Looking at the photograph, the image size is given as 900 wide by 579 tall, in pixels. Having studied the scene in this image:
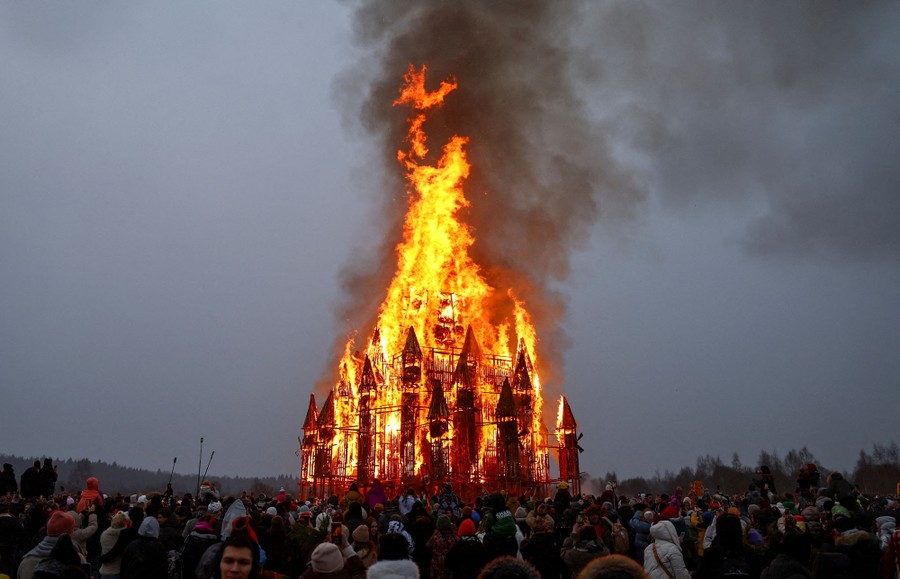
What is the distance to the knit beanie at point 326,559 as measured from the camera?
839 centimetres

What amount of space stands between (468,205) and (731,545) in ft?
166

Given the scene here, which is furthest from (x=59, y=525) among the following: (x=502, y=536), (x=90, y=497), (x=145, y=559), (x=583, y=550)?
(x=90, y=497)

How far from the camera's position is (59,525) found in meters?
9.51

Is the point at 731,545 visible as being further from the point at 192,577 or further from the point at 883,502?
the point at 883,502

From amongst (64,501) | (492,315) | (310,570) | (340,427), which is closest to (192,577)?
(310,570)

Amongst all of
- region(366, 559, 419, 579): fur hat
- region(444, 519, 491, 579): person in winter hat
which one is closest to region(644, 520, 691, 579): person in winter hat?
region(444, 519, 491, 579): person in winter hat

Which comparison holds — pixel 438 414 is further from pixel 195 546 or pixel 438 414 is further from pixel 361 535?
pixel 195 546

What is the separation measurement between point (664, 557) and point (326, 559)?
5.63m

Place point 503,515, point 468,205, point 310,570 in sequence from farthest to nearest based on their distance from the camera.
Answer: point 468,205, point 503,515, point 310,570

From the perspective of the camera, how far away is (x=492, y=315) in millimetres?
59375

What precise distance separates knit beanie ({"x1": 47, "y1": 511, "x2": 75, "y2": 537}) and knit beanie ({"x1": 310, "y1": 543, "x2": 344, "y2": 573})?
3.68 meters

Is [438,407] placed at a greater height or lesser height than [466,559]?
greater

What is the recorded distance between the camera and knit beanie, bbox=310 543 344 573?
8.39 meters

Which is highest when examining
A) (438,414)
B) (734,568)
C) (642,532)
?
(438,414)
